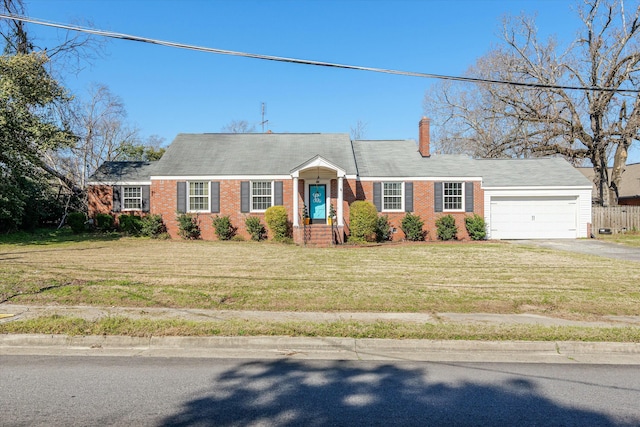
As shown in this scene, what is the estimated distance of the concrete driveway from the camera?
16.2 meters

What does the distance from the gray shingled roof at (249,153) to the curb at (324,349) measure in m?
16.0

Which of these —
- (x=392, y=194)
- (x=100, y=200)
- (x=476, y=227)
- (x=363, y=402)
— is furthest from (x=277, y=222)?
(x=363, y=402)

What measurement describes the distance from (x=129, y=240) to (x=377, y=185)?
12195mm

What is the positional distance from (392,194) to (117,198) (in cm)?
1431

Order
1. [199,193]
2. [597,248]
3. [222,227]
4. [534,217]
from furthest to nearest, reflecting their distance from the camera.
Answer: [534,217], [199,193], [222,227], [597,248]

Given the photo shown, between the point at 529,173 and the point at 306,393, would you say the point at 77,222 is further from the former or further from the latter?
the point at 529,173

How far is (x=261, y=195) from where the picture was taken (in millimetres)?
22156

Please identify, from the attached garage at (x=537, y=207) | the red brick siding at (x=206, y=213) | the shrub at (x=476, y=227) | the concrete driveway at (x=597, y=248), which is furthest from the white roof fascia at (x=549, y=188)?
the red brick siding at (x=206, y=213)

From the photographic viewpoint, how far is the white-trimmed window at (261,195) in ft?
72.5

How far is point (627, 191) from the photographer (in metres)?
42.2

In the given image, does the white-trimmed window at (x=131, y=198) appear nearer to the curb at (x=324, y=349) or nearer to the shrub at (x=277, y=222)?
the shrub at (x=277, y=222)

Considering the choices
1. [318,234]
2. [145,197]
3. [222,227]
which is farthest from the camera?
[145,197]

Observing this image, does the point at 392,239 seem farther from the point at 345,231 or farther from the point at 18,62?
the point at 18,62

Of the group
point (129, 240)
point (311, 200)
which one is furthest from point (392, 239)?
point (129, 240)
